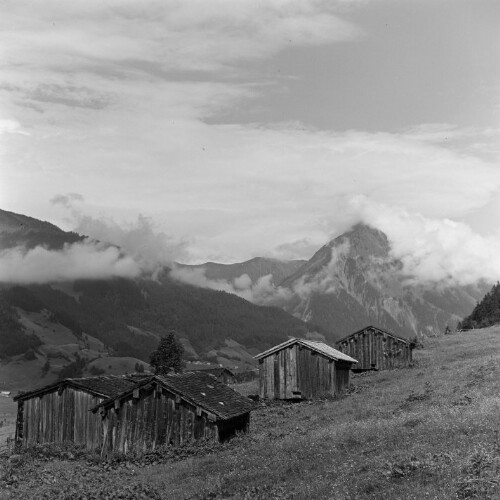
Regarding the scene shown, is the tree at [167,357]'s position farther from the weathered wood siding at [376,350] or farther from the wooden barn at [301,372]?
the wooden barn at [301,372]

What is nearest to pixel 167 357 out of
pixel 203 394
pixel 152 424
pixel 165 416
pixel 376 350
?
pixel 376 350

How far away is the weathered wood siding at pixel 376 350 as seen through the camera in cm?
7494

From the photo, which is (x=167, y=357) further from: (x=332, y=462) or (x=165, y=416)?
(x=332, y=462)

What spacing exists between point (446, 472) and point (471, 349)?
6018 centimetres

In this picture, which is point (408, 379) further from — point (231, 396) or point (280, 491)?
point (280, 491)

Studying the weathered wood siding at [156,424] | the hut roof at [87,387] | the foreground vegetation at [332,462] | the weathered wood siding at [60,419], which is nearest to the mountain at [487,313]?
the foreground vegetation at [332,462]

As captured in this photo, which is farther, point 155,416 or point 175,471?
point 155,416

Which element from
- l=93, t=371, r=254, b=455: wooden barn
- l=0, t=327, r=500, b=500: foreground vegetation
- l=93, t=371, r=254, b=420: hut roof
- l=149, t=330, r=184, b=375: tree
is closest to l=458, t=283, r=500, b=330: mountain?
l=149, t=330, r=184, b=375: tree

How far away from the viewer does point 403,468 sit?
19438mm

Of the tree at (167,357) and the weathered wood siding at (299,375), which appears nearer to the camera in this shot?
the weathered wood siding at (299,375)

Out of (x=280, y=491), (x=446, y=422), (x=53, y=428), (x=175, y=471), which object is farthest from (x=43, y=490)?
(x=53, y=428)

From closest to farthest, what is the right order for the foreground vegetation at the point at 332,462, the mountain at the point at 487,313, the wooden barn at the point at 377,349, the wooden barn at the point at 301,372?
1. the foreground vegetation at the point at 332,462
2. the wooden barn at the point at 301,372
3. the wooden barn at the point at 377,349
4. the mountain at the point at 487,313

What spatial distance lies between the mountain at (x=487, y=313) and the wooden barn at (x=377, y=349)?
68691 mm

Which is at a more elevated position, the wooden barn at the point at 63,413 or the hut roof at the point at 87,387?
the hut roof at the point at 87,387
